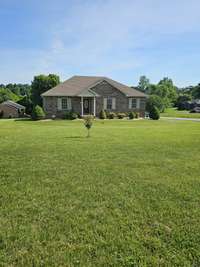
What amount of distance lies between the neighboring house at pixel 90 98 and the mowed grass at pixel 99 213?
23774 millimetres

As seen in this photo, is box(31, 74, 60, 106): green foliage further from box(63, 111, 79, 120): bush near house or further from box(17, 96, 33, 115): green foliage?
box(63, 111, 79, 120): bush near house

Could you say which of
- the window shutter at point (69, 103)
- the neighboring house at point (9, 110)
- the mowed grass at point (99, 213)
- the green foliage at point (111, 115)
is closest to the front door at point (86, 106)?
the window shutter at point (69, 103)

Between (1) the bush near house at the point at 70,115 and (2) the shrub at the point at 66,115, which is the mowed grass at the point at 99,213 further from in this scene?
(2) the shrub at the point at 66,115

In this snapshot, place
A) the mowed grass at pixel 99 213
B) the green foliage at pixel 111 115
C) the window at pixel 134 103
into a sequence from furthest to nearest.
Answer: the window at pixel 134 103 → the green foliage at pixel 111 115 → the mowed grass at pixel 99 213

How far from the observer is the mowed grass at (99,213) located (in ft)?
10.1

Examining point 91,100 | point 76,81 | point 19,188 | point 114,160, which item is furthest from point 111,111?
point 19,188

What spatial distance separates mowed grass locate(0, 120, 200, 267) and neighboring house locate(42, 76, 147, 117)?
2377 centimetres

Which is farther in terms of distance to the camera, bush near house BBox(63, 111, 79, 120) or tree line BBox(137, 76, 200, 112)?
tree line BBox(137, 76, 200, 112)

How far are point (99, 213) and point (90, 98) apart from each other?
28873 millimetres

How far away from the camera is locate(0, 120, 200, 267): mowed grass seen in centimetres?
307

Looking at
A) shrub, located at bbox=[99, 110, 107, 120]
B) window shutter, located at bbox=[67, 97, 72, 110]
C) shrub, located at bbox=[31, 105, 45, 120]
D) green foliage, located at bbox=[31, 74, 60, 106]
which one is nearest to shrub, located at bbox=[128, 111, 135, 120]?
shrub, located at bbox=[99, 110, 107, 120]

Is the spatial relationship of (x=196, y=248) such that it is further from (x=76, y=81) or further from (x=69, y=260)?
(x=76, y=81)

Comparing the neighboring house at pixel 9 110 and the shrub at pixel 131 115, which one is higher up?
the neighboring house at pixel 9 110

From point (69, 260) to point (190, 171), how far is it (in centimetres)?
476
